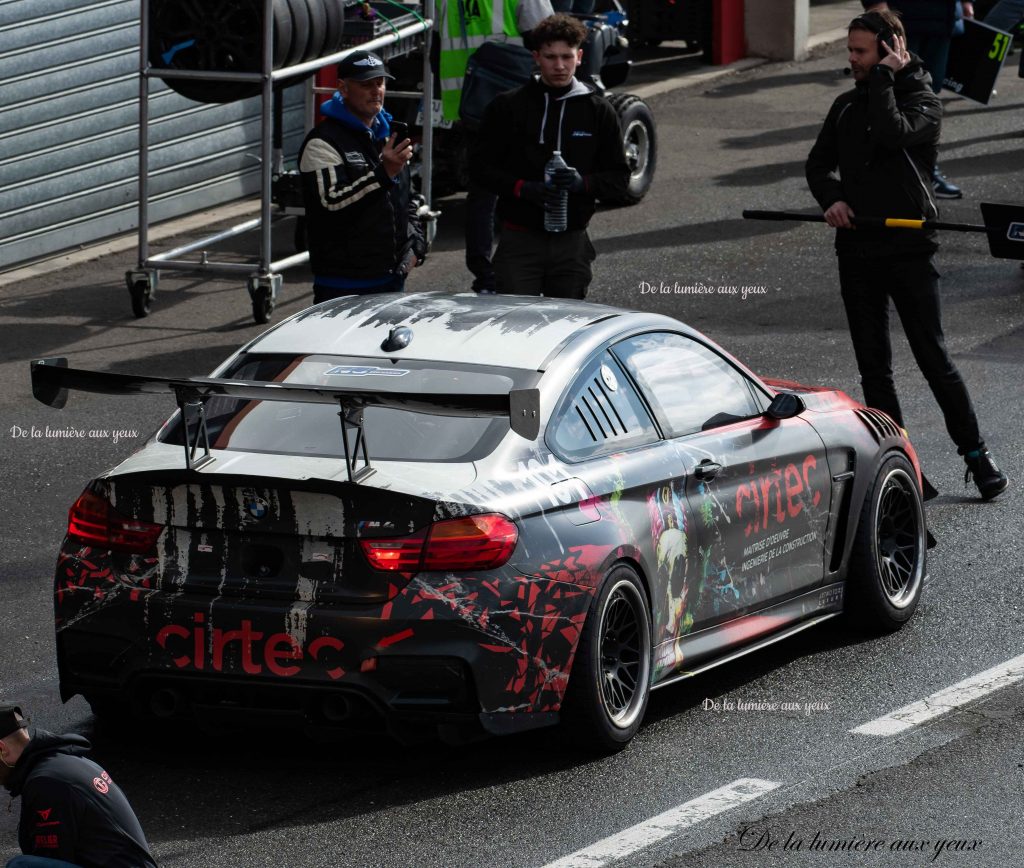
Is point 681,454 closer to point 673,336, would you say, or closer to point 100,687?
point 673,336

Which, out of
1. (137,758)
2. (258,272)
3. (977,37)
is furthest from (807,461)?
(977,37)

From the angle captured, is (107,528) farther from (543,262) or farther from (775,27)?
(775,27)

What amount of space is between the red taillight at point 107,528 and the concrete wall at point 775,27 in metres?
17.8

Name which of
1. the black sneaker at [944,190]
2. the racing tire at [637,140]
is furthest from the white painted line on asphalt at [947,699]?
the black sneaker at [944,190]

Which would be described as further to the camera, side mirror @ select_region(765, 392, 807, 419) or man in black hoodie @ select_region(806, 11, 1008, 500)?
man in black hoodie @ select_region(806, 11, 1008, 500)

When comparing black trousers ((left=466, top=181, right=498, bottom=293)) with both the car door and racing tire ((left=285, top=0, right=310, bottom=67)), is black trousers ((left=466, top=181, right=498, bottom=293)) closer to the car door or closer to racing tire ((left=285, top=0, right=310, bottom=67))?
racing tire ((left=285, top=0, right=310, bottom=67))

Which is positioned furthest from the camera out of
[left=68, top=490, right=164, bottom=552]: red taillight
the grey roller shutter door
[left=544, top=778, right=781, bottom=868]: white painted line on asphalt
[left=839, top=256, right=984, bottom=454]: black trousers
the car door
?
the grey roller shutter door

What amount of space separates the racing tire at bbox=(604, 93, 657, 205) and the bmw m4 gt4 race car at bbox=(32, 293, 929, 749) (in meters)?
9.60

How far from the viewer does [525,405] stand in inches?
225

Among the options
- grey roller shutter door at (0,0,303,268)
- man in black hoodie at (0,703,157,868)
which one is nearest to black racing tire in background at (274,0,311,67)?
grey roller shutter door at (0,0,303,268)

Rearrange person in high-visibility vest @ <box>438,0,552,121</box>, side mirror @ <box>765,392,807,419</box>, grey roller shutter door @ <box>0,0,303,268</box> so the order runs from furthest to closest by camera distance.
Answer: grey roller shutter door @ <box>0,0,303,268</box> → person in high-visibility vest @ <box>438,0,552,121</box> → side mirror @ <box>765,392,807,419</box>

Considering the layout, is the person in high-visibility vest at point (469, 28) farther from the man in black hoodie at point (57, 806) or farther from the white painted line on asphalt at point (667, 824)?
the man in black hoodie at point (57, 806)

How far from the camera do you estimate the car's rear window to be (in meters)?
6.40

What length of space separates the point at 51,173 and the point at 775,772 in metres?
10.8
